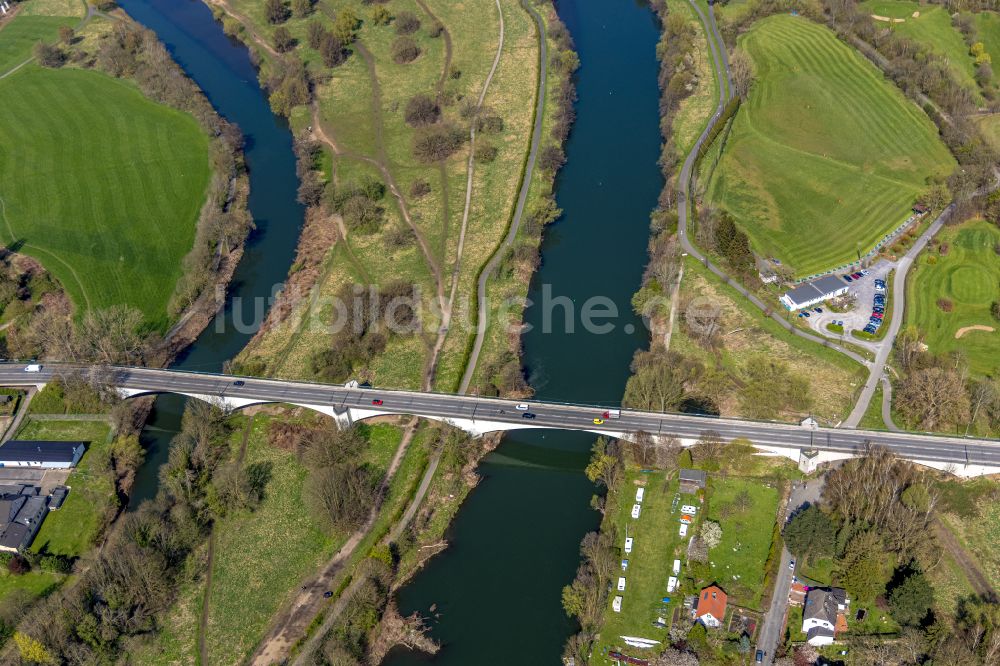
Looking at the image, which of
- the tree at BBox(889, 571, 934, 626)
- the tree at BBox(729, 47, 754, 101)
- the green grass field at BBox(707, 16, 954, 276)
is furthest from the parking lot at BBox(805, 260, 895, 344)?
the tree at BBox(729, 47, 754, 101)

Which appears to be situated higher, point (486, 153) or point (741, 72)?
point (741, 72)

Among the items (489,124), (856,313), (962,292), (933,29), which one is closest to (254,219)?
(489,124)

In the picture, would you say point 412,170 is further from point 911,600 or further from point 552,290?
point 911,600

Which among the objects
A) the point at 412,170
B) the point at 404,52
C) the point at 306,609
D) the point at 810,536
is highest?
the point at 404,52

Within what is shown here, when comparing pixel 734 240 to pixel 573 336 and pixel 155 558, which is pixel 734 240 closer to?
pixel 573 336

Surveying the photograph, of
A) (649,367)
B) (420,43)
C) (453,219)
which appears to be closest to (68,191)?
(453,219)

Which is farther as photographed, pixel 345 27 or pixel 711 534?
pixel 345 27

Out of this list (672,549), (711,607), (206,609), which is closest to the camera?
(711,607)
